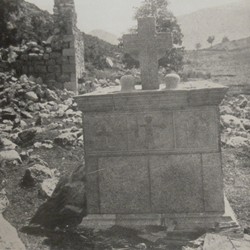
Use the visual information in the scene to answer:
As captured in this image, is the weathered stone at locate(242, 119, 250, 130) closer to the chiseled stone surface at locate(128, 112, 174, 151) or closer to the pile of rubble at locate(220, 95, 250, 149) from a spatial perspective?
the pile of rubble at locate(220, 95, 250, 149)

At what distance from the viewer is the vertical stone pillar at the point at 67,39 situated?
13781mm

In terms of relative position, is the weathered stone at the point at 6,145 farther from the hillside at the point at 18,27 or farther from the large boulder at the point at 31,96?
the hillside at the point at 18,27

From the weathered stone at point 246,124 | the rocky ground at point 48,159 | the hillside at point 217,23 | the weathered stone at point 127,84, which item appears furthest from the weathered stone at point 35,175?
the hillside at point 217,23

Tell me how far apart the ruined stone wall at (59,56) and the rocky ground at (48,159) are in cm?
160

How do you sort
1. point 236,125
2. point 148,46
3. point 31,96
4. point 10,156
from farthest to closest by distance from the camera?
point 31,96 < point 236,125 < point 10,156 < point 148,46

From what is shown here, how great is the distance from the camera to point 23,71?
1402cm

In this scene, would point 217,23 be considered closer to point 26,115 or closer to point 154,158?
point 26,115

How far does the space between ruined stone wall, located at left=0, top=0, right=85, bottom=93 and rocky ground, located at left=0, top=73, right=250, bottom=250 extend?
160cm

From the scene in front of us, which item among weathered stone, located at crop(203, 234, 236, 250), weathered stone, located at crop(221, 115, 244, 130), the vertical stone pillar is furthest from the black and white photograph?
the vertical stone pillar

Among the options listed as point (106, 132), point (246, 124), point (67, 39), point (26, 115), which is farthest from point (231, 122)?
point (67, 39)

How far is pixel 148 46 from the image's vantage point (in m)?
5.01

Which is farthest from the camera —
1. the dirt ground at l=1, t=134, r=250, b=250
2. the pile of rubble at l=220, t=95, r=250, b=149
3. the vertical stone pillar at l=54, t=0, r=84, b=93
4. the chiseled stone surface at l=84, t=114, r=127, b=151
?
the vertical stone pillar at l=54, t=0, r=84, b=93

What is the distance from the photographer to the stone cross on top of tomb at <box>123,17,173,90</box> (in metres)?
4.98

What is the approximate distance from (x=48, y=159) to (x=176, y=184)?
10.1ft
